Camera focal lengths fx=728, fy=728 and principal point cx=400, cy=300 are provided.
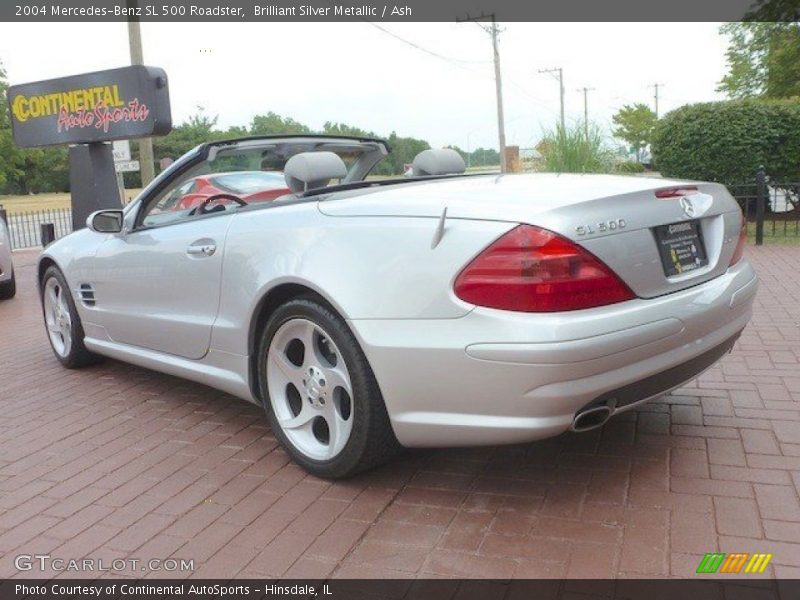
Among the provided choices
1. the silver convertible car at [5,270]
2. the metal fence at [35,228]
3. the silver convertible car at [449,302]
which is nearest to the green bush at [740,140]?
the silver convertible car at [449,302]

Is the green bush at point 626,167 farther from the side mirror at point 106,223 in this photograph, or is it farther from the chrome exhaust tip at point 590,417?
the chrome exhaust tip at point 590,417

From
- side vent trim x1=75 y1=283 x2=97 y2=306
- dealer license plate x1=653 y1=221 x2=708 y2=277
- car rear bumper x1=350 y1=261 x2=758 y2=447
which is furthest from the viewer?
side vent trim x1=75 y1=283 x2=97 y2=306

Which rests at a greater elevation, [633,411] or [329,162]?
[329,162]

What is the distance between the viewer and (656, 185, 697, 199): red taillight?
2.81 meters

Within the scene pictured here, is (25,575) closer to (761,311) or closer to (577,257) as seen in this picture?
(577,257)

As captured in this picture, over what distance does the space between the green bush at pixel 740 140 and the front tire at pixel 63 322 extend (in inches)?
435

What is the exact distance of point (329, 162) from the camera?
3562mm

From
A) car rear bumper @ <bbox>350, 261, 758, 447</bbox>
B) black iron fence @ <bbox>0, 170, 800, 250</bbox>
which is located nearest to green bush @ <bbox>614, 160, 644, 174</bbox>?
black iron fence @ <bbox>0, 170, 800, 250</bbox>

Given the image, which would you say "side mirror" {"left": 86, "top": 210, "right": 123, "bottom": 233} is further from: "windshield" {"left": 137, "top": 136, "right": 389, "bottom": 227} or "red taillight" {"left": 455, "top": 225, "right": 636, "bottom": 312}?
"red taillight" {"left": 455, "top": 225, "right": 636, "bottom": 312}

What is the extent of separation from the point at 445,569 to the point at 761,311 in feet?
15.4

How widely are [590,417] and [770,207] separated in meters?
11.8

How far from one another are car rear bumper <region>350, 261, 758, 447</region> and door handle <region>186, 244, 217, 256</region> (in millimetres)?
1093

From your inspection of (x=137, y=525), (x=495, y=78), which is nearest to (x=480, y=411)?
(x=137, y=525)

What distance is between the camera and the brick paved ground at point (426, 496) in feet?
8.02
